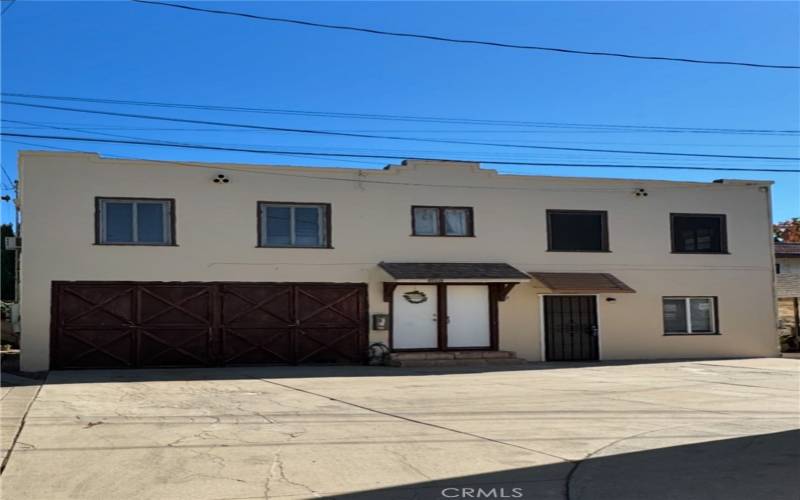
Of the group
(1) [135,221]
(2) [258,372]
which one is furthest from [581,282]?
(1) [135,221]

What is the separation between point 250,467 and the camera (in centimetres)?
714

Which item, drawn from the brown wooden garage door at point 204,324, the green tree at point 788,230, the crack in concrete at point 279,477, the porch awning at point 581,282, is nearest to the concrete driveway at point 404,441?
the crack in concrete at point 279,477

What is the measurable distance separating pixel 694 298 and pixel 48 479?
792 inches

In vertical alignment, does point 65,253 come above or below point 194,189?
below

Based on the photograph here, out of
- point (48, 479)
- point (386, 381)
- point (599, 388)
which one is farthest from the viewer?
point (386, 381)

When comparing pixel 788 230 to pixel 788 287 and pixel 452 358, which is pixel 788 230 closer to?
pixel 788 287

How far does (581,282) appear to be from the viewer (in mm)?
20859

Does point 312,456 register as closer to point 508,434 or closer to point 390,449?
point 390,449

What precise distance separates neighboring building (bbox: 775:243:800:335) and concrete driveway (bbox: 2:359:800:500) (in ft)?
39.1

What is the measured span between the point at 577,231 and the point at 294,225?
8.25 m

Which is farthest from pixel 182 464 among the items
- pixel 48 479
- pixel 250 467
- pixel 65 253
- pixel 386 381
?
pixel 65 253

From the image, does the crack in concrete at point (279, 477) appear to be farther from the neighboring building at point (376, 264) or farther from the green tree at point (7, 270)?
the green tree at point (7, 270)

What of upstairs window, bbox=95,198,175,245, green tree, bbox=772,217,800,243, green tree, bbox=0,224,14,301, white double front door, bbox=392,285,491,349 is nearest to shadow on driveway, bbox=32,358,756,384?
white double front door, bbox=392,285,491,349

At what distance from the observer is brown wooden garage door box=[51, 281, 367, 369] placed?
1764 cm
